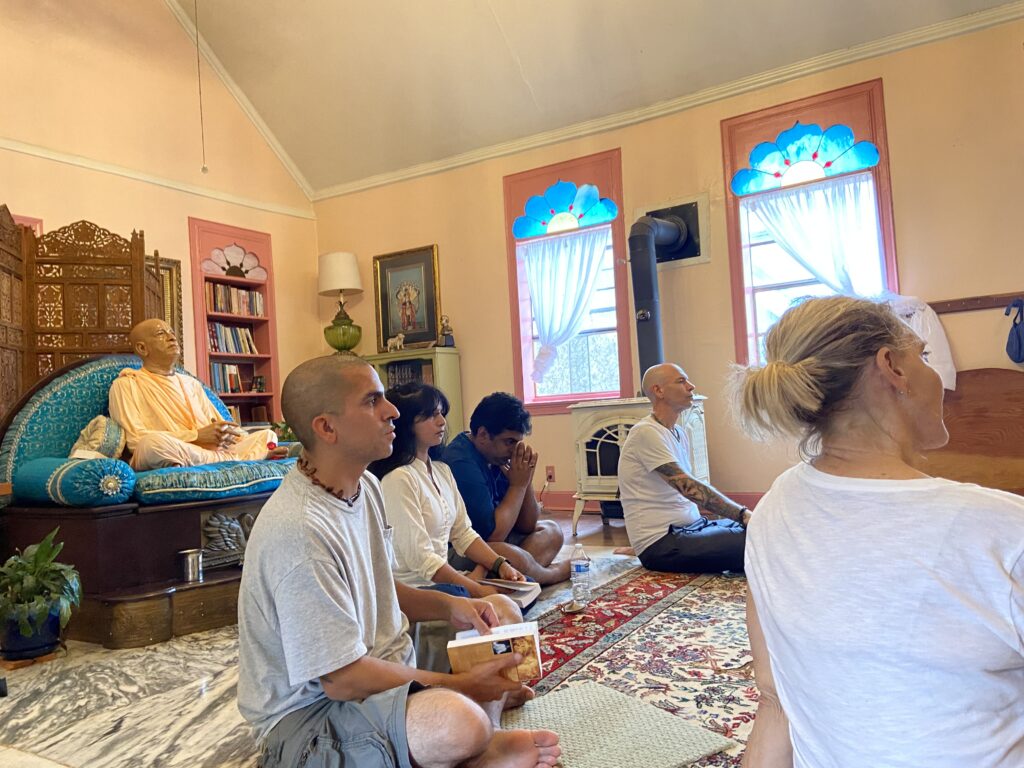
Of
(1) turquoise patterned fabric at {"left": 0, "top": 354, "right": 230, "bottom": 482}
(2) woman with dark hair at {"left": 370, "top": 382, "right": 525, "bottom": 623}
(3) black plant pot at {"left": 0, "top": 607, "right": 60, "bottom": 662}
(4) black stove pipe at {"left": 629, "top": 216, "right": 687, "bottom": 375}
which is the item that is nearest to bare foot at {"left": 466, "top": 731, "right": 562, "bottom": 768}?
(2) woman with dark hair at {"left": 370, "top": 382, "right": 525, "bottom": 623}

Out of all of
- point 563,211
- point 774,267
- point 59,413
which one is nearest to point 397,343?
point 563,211

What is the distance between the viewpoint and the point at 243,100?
6.80 m

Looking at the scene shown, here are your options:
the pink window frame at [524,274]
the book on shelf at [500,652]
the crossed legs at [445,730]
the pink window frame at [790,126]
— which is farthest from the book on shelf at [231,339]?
the crossed legs at [445,730]

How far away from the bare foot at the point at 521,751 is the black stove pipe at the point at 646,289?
12.4ft

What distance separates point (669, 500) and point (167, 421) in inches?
101

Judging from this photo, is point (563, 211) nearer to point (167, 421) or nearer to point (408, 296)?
point (408, 296)

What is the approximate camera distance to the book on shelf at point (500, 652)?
A: 1544 mm

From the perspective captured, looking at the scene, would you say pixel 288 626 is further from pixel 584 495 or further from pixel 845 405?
pixel 584 495

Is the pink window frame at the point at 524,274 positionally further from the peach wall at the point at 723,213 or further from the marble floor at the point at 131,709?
the marble floor at the point at 131,709

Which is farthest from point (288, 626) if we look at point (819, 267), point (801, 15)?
point (801, 15)

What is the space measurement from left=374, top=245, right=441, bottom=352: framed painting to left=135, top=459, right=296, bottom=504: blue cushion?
3.22m

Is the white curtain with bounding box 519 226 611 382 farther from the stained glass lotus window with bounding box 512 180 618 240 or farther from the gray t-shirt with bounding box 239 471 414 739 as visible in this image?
the gray t-shirt with bounding box 239 471 414 739

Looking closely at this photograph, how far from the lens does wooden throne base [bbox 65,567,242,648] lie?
9.29ft

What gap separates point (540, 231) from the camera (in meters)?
6.20
